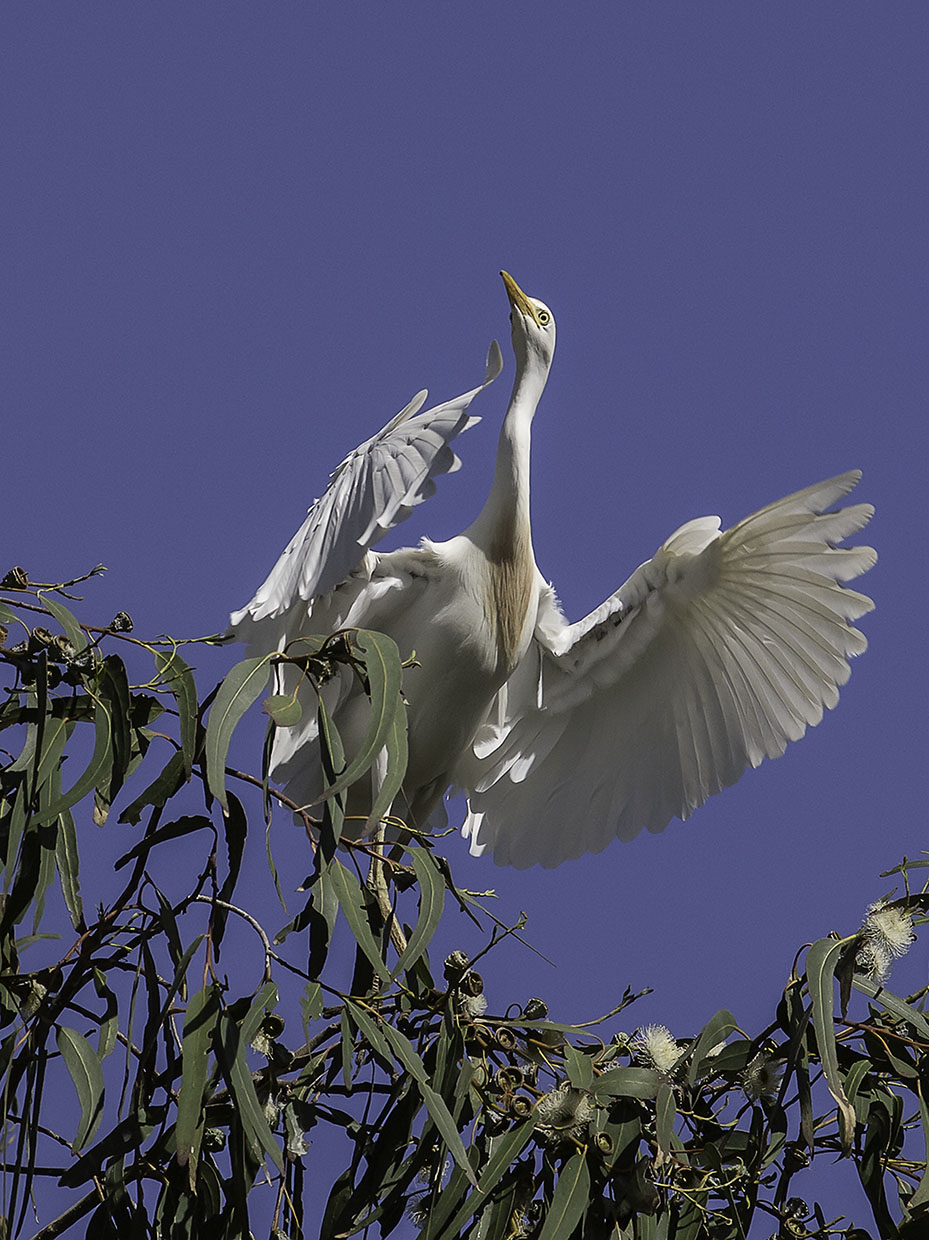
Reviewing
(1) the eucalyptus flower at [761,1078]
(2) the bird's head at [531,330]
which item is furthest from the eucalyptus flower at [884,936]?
(2) the bird's head at [531,330]

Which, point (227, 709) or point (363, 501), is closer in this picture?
point (227, 709)

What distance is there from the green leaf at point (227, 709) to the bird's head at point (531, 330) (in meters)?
1.98

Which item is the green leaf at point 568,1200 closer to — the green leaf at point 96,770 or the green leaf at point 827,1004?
the green leaf at point 827,1004

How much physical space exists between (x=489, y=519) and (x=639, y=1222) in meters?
1.86

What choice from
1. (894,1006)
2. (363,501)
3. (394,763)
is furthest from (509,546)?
(894,1006)

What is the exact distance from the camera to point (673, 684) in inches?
152

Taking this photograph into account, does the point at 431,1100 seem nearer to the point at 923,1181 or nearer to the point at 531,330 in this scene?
the point at 923,1181

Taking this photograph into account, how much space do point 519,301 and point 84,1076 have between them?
91.7 inches

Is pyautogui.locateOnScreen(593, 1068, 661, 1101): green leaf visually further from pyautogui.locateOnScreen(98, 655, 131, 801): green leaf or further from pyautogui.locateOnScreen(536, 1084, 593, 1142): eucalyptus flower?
pyautogui.locateOnScreen(98, 655, 131, 801): green leaf

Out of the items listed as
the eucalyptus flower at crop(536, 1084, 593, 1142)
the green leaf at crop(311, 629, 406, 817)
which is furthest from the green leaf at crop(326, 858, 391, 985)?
the eucalyptus flower at crop(536, 1084, 593, 1142)

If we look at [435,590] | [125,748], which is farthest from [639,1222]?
[435,590]

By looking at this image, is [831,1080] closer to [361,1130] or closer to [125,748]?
[361,1130]

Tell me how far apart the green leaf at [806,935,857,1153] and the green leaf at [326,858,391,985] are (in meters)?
0.49

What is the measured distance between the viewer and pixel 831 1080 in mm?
1874
